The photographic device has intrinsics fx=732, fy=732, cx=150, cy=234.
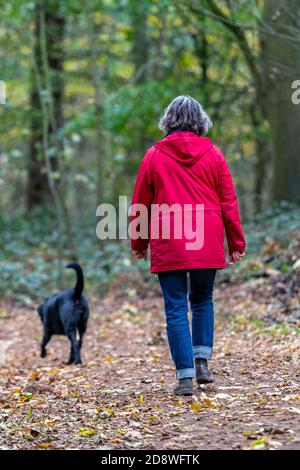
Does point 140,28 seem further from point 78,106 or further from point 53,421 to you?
point 53,421

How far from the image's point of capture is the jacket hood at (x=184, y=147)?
5426mm

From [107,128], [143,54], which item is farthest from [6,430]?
[143,54]

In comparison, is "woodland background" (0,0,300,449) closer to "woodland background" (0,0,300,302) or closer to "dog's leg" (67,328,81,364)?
"woodland background" (0,0,300,302)

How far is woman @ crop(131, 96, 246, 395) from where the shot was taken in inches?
212

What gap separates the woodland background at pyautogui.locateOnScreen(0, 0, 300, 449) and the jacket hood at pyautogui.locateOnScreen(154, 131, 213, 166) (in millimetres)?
1772

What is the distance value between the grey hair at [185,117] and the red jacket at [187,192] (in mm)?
66

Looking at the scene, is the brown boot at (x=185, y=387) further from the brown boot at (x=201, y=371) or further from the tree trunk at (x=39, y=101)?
the tree trunk at (x=39, y=101)

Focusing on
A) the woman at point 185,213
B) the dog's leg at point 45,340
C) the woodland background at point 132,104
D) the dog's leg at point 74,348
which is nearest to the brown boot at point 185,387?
the woman at point 185,213

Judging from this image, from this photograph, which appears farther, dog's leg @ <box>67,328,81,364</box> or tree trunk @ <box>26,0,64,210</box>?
tree trunk @ <box>26,0,64,210</box>

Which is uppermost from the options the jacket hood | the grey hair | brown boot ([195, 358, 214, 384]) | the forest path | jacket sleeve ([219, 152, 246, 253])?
the grey hair

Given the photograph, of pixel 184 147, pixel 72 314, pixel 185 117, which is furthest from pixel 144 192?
pixel 72 314

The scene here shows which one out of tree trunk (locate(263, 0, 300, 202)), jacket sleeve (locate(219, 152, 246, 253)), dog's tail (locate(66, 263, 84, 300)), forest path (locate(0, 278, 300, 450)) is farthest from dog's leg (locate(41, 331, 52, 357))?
tree trunk (locate(263, 0, 300, 202))

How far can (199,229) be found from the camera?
5.39m

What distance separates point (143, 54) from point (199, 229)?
46.2 ft
